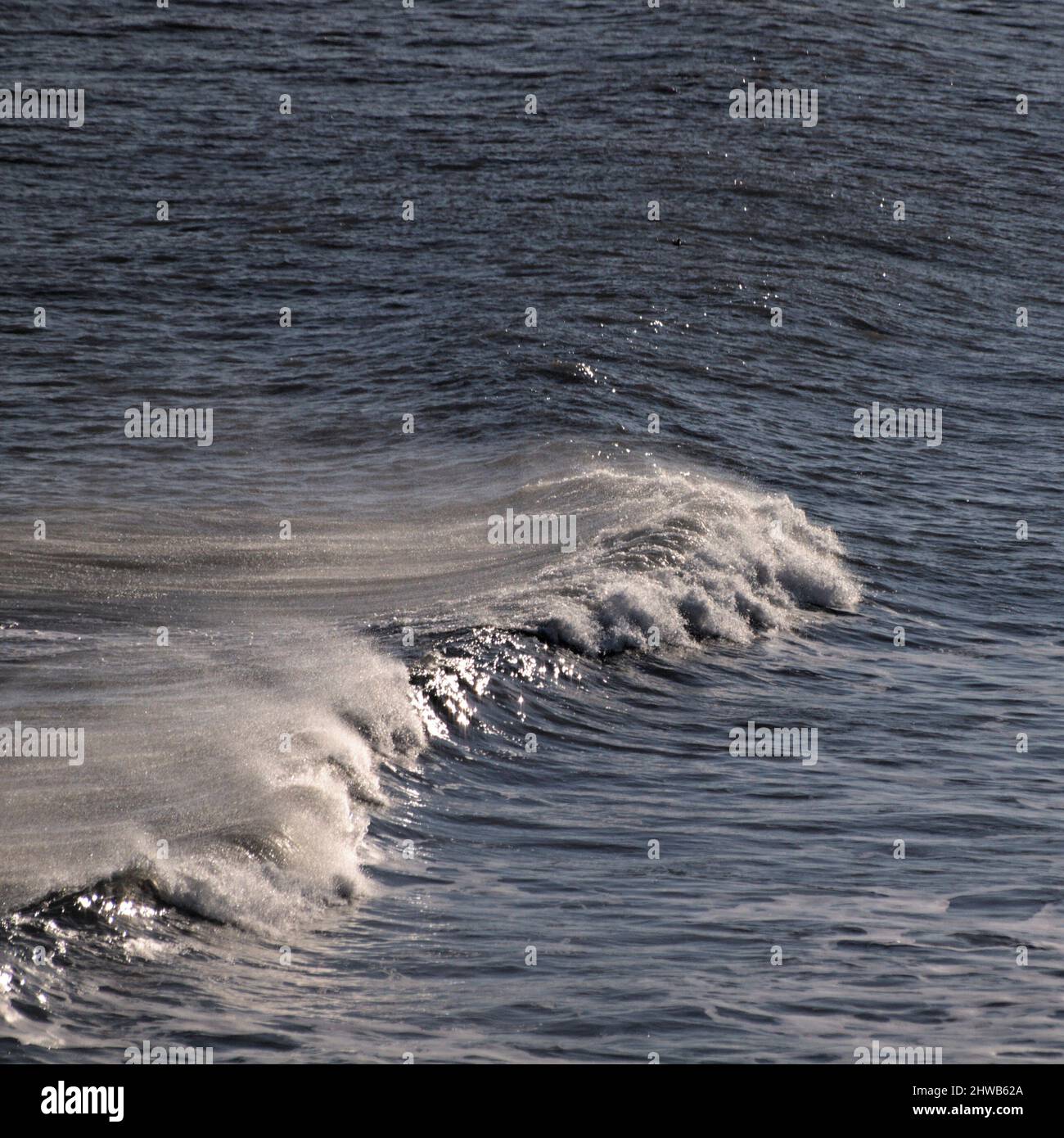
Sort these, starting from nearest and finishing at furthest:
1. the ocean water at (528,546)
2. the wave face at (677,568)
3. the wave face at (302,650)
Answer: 1. the ocean water at (528,546)
2. the wave face at (302,650)
3. the wave face at (677,568)

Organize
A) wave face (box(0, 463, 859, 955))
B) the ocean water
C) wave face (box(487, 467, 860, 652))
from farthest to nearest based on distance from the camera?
wave face (box(487, 467, 860, 652)) → wave face (box(0, 463, 859, 955)) → the ocean water

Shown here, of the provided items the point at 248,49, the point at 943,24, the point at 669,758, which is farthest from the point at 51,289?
the point at 943,24

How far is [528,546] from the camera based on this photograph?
17.3m

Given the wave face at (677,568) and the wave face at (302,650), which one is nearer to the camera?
the wave face at (302,650)

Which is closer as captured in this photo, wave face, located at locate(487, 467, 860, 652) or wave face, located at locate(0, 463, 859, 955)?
wave face, located at locate(0, 463, 859, 955)

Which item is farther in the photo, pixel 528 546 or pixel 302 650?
pixel 528 546

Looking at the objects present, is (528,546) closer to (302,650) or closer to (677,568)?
(677,568)

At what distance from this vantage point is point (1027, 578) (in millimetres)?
18953

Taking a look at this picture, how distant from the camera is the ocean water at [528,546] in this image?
30.1 feet

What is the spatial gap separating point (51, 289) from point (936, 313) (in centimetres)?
1508

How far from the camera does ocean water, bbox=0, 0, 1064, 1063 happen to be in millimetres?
9180

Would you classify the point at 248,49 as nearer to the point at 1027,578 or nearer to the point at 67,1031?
the point at 1027,578

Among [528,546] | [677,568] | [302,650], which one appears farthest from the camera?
[528,546]

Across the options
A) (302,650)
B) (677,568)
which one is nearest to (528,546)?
(677,568)
